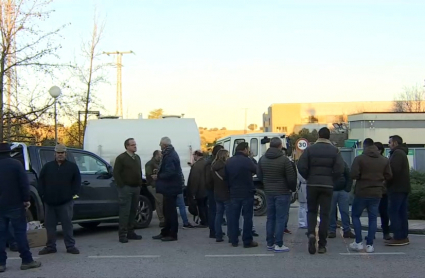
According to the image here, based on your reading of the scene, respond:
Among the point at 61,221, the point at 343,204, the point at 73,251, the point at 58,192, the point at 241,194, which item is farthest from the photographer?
the point at 343,204

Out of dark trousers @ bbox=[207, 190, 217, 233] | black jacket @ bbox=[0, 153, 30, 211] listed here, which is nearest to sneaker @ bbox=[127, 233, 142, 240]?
dark trousers @ bbox=[207, 190, 217, 233]

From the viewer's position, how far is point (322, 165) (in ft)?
27.3

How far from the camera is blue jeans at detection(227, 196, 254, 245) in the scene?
9016 mm

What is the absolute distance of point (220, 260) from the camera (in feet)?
26.5

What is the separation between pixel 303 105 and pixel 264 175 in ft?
248

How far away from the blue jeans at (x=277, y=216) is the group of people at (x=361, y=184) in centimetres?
37

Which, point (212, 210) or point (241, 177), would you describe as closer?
point (241, 177)

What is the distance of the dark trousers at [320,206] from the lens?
27.5ft

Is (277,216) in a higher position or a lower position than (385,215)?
higher

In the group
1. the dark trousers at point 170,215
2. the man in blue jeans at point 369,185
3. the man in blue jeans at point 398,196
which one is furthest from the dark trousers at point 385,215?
the dark trousers at point 170,215

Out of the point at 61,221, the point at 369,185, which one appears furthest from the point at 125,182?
the point at 369,185

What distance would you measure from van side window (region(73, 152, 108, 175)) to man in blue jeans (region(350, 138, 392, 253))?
→ 535cm

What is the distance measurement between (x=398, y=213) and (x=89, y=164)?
20.5ft

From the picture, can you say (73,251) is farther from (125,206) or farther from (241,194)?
(241,194)
